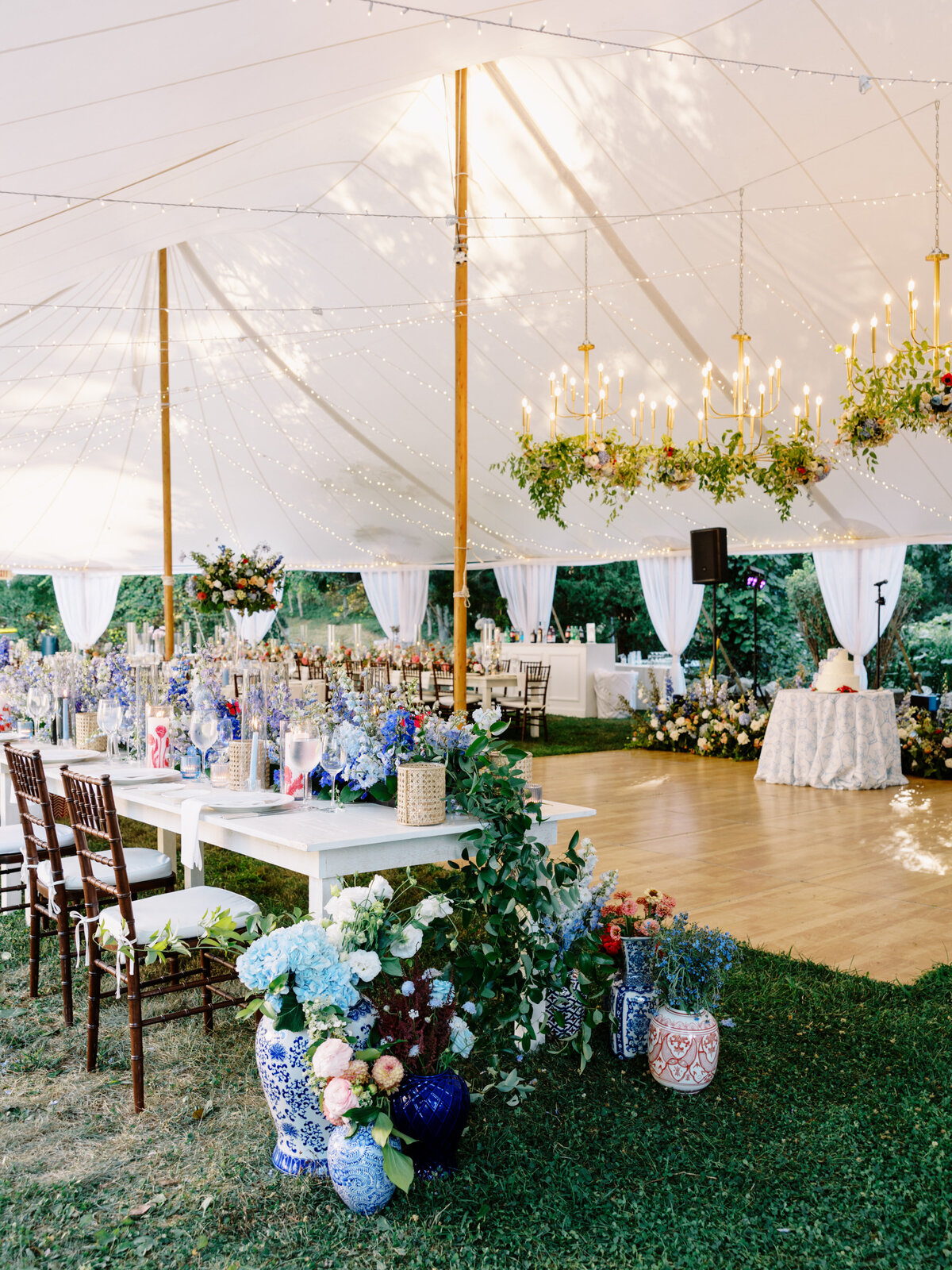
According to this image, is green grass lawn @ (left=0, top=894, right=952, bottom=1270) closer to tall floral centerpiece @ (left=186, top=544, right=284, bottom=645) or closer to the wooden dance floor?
the wooden dance floor

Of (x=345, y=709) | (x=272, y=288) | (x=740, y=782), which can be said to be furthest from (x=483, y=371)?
(x=345, y=709)

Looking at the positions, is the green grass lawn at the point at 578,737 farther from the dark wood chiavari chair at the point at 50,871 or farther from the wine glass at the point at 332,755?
the wine glass at the point at 332,755

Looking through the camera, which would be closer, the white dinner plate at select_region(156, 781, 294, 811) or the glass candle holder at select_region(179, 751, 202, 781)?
the white dinner plate at select_region(156, 781, 294, 811)

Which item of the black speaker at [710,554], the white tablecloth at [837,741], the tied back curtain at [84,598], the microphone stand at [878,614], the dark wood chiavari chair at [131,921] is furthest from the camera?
the tied back curtain at [84,598]

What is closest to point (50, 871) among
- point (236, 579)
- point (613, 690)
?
point (236, 579)

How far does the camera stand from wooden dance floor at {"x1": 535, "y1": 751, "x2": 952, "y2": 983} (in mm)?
4402

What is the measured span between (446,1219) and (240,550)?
47.0 feet

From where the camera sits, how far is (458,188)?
18.5 ft

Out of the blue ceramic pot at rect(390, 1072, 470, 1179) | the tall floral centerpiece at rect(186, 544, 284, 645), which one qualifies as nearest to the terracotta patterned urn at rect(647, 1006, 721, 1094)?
the blue ceramic pot at rect(390, 1072, 470, 1179)

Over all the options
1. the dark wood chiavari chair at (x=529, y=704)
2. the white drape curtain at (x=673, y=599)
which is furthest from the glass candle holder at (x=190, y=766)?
the white drape curtain at (x=673, y=599)

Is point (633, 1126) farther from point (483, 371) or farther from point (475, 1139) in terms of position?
point (483, 371)

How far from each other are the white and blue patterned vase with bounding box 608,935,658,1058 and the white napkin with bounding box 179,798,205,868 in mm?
1303

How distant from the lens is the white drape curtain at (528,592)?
15359 millimetres

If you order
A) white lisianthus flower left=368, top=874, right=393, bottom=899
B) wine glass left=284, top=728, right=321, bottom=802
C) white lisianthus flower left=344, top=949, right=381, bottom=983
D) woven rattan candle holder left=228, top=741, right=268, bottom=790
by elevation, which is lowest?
white lisianthus flower left=344, top=949, right=381, bottom=983
